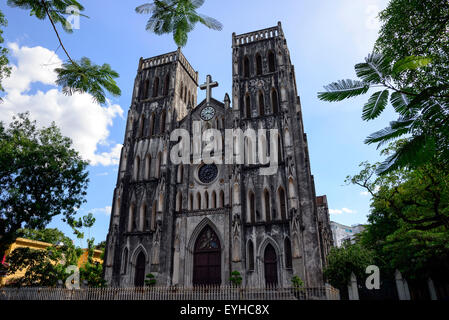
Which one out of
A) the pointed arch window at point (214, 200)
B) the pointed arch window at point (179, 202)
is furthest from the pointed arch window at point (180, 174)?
the pointed arch window at point (214, 200)

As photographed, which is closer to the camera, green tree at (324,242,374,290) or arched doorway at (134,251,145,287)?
green tree at (324,242,374,290)

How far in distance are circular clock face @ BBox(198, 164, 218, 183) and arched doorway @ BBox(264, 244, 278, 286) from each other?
689 cm

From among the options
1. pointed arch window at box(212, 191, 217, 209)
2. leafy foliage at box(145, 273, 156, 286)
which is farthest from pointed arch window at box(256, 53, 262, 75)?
leafy foliage at box(145, 273, 156, 286)

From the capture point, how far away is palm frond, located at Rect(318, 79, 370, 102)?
278 centimetres

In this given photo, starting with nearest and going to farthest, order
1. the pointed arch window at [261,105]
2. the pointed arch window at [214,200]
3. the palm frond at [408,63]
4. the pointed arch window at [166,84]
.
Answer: the palm frond at [408,63]
the pointed arch window at [214,200]
the pointed arch window at [261,105]
the pointed arch window at [166,84]

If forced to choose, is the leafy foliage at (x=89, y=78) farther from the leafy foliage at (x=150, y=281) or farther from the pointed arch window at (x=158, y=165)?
the pointed arch window at (x=158, y=165)

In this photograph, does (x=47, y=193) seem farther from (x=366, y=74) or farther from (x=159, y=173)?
(x=366, y=74)

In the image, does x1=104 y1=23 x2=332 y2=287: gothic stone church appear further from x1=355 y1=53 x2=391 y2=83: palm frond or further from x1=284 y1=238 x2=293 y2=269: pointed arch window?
x1=355 y1=53 x2=391 y2=83: palm frond

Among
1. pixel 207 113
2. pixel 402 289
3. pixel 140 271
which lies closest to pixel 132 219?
Answer: pixel 140 271

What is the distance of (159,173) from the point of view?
85.5ft

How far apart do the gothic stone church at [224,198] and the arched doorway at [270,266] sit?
2.4 inches

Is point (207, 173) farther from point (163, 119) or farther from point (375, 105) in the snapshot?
point (375, 105)

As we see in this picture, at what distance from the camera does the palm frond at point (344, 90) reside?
2.78m
